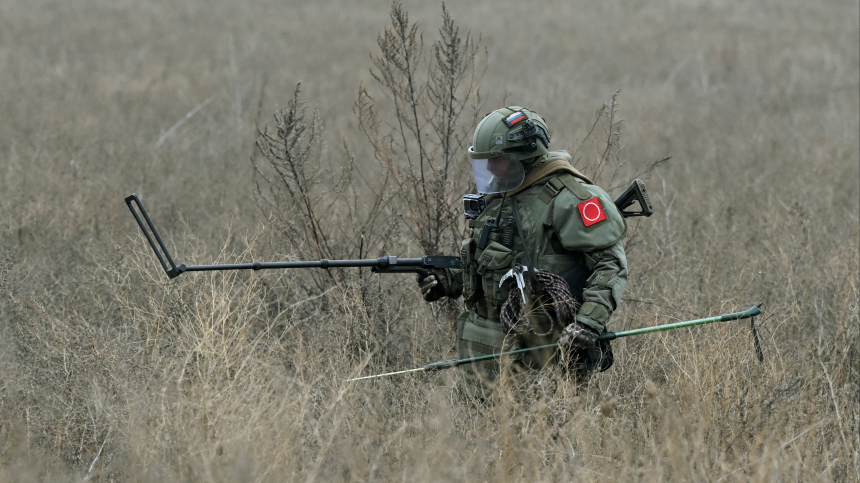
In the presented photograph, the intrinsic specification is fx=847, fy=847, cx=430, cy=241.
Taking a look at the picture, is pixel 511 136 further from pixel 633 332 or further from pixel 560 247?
pixel 633 332

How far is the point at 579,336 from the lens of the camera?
3537mm

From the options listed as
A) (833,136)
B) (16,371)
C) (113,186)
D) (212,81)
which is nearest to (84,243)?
(113,186)

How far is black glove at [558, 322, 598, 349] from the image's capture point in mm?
3539

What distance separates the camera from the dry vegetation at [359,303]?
11.3 ft

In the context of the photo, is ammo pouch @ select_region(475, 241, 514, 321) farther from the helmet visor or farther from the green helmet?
the green helmet

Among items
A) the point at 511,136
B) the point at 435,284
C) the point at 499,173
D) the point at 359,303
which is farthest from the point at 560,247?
the point at 359,303

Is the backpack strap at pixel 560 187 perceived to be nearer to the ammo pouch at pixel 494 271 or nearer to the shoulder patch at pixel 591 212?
the shoulder patch at pixel 591 212

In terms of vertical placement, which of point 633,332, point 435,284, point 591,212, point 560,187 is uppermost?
point 560,187

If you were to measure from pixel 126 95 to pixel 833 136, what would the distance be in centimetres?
1005

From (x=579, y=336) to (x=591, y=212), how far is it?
21.2 inches

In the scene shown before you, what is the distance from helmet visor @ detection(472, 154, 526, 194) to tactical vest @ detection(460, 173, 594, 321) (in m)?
0.07

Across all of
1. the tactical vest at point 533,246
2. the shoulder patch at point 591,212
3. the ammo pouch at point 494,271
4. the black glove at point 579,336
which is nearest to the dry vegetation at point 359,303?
the black glove at point 579,336

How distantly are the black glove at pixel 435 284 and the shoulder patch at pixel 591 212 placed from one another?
830 mm

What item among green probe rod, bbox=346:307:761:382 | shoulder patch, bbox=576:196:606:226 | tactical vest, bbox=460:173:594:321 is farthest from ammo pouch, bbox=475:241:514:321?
shoulder patch, bbox=576:196:606:226
